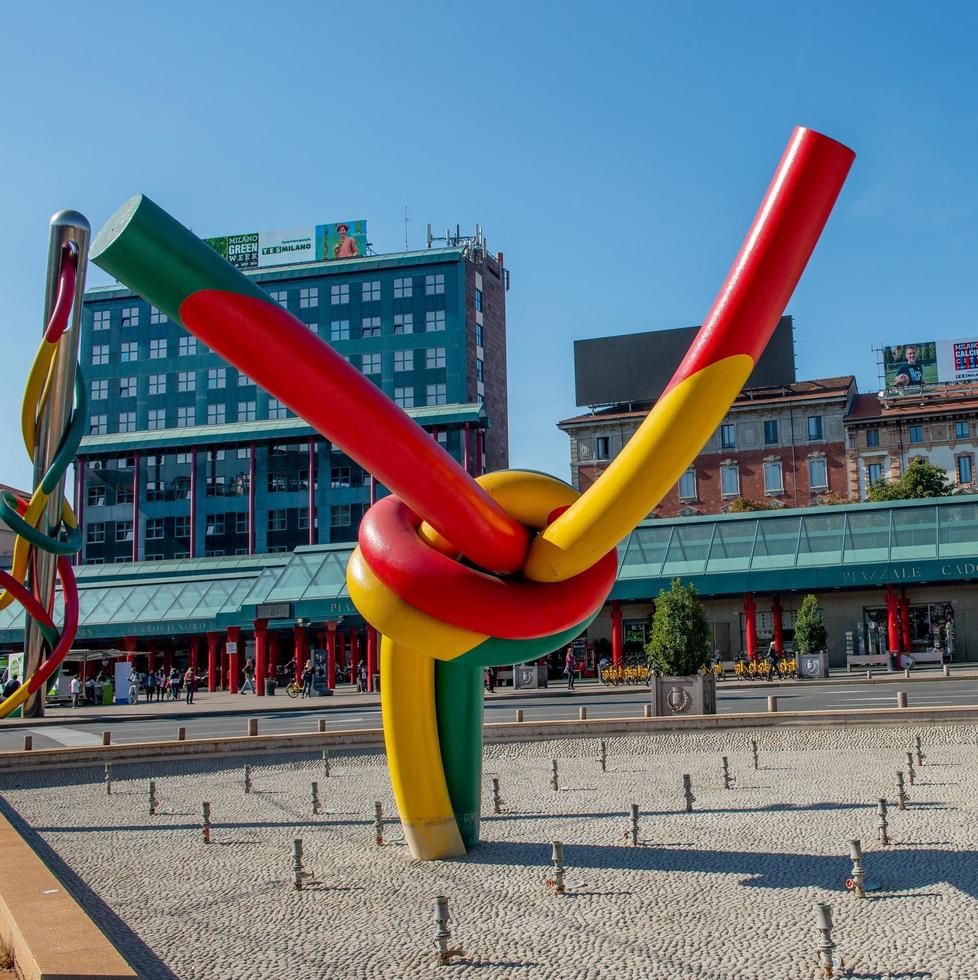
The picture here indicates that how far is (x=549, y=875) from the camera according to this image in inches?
448

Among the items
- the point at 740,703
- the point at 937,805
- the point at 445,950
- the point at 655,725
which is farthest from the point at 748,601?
the point at 445,950

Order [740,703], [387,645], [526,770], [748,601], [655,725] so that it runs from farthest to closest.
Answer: [748,601]
[740,703]
[655,725]
[526,770]
[387,645]

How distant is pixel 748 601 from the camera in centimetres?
4441

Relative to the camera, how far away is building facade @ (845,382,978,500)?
224ft

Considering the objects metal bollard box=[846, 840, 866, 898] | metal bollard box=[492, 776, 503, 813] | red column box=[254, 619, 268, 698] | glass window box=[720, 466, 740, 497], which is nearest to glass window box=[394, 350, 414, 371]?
glass window box=[720, 466, 740, 497]

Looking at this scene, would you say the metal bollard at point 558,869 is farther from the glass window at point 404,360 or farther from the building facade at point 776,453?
the glass window at point 404,360

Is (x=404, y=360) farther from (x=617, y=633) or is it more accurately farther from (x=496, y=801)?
(x=496, y=801)

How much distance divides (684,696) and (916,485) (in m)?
44.4

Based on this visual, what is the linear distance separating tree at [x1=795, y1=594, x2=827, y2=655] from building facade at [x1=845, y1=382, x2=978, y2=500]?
31.3 metres

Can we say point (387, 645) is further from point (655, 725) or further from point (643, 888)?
point (655, 725)

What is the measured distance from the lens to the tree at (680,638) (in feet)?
106

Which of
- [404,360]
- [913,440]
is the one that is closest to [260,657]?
[404,360]

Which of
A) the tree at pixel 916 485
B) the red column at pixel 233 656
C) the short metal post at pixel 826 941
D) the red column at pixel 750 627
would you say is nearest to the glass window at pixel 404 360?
the red column at pixel 233 656

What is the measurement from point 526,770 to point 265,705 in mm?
22003
